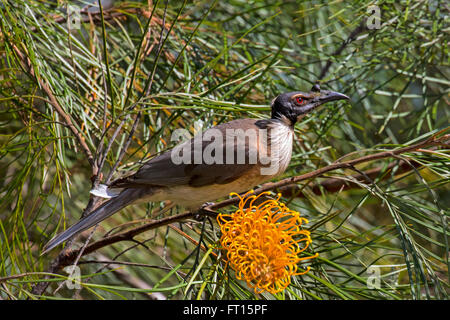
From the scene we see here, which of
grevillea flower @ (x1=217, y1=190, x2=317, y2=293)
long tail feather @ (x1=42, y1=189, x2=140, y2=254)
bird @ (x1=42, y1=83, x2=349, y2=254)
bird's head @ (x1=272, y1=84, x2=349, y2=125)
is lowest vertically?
grevillea flower @ (x1=217, y1=190, x2=317, y2=293)

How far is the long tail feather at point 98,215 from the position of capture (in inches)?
72.8

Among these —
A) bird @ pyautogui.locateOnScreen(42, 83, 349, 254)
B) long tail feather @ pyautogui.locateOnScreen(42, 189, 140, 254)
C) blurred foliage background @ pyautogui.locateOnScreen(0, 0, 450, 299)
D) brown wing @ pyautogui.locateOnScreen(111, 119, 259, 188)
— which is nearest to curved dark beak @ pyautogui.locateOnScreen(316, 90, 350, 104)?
bird @ pyautogui.locateOnScreen(42, 83, 349, 254)

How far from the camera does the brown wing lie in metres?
2.15

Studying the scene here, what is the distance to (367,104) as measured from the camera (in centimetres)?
331

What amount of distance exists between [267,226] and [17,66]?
3.68 ft

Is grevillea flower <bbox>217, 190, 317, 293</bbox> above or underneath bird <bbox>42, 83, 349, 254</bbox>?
underneath

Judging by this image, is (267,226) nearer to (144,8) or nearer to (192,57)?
(192,57)

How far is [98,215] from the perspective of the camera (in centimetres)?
196

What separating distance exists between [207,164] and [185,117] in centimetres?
34

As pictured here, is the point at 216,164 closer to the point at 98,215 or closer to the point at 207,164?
the point at 207,164

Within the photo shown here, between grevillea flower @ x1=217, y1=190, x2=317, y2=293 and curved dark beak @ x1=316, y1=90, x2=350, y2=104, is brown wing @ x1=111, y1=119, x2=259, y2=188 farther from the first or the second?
grevillea flower @ x1=217, y1=190, x2=317, y2=293

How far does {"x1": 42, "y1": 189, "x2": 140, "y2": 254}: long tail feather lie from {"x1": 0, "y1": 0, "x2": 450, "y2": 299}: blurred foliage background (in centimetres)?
8

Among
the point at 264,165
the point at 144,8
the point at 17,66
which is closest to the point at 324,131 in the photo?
the point at 264,165

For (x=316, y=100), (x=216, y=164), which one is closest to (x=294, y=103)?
(x=316, y=100)
